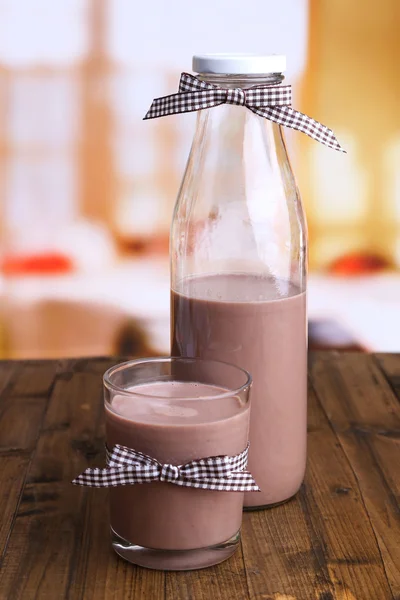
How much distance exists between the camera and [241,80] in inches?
28.9

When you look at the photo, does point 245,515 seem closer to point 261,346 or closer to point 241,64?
point 261,346

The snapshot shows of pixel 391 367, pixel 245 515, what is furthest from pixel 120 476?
pixel 391 367

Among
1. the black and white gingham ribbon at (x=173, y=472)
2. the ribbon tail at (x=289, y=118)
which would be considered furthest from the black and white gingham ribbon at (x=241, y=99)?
the black and white gingham ribbon at (x=173, y=472)

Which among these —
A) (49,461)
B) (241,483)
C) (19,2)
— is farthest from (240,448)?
(19,2)

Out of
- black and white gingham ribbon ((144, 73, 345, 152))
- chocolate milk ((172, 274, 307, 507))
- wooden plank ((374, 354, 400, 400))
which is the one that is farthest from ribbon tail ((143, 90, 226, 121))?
wooden plank ((374, 354, 400, 400))

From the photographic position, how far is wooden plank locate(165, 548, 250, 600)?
607 millimetres

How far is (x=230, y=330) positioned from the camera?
75cm

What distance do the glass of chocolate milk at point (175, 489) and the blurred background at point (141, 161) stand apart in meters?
1.76

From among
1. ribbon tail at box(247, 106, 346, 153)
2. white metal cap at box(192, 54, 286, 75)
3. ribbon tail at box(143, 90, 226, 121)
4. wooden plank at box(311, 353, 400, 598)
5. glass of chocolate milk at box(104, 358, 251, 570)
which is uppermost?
white metal cap at box(192, 54, 286, 75)

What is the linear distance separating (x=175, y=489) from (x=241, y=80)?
35 cm

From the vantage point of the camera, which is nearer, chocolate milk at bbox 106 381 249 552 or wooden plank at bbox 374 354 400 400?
chocolate milk at bbox 106 381 249 552

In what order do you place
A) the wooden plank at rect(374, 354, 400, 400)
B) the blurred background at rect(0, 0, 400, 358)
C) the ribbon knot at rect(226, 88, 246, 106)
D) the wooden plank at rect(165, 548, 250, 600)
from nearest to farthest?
1. the wooden plank at rect(165, 548, 250, 600)
2. the ribbon knot at rect(226, 88, 246, 106)
3. the wooden plank at rect(374, 354, 400, 400)
4. the blurred background at rect(0, 0, 400, 358)

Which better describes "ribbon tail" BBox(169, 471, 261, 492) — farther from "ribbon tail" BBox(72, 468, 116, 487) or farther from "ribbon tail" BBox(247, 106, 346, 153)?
"ribbon tail" BBox(247, 106, 346, 153)

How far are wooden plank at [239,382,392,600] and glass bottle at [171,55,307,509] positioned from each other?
0.09ft
